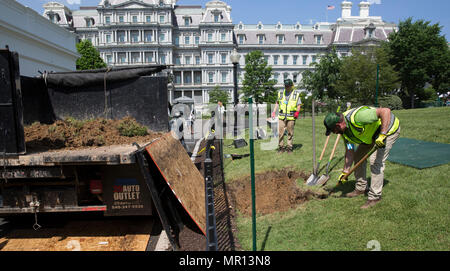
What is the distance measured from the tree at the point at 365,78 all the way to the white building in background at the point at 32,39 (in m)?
25.5

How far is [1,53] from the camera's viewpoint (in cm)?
297

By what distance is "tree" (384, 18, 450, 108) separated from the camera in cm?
3381

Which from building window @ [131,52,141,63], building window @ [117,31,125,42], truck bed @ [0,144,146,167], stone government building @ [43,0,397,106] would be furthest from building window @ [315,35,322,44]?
truck bed @ [0,144,146,167]

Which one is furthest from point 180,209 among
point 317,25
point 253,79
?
point 317,25

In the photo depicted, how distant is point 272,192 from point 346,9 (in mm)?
72769

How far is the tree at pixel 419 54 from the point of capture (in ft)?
111

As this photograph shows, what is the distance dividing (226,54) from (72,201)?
56.5 m

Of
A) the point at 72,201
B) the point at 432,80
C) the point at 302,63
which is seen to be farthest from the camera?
the point at 302,63

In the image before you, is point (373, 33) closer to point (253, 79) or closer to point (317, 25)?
point (317, 25)

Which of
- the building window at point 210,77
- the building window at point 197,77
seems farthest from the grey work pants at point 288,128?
the building window at point 197,77

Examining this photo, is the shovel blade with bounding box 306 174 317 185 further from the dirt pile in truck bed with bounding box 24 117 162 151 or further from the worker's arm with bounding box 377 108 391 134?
the dirt pile in truck bed with bounding box 24 117 162 151

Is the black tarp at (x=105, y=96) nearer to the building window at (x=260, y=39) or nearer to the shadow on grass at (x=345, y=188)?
the shadow on grass at (x=345, y=188)

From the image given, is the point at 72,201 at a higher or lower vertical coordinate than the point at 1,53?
lower

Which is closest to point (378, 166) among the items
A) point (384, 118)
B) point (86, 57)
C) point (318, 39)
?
point (384, 118)
